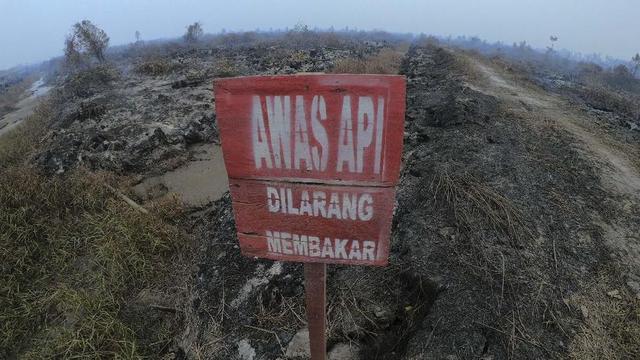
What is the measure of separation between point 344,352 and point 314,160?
178 cm

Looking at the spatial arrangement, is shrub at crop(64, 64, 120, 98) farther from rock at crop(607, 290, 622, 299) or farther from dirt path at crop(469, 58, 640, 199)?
rock at crop(607, 290, 622, 299)

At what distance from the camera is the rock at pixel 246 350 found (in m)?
2.89

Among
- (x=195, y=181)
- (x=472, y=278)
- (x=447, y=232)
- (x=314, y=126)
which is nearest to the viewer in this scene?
(x=314, y=126)

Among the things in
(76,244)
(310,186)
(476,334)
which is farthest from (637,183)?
(76,244)

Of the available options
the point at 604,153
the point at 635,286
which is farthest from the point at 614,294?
the point at 604,153

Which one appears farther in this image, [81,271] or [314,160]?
[81,271]

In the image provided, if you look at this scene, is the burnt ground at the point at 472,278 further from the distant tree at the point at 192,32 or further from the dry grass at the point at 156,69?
the distant tree at the point at 192,32

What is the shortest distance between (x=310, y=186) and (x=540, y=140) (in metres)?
4.79

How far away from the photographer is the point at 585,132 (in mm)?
6270

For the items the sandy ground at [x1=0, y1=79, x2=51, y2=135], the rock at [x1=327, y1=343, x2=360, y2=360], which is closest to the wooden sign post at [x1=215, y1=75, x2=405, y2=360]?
the rock at [x1=327, y1=343, x2=360, y2=360]

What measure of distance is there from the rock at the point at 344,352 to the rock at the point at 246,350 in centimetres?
54

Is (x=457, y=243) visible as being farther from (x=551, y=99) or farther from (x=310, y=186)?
(x=551, y=99)

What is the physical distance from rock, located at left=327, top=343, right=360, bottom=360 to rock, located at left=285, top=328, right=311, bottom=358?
0.16 meters

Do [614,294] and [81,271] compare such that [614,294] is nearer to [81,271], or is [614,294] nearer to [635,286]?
[635,286]
